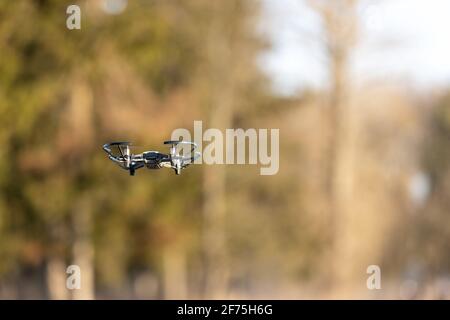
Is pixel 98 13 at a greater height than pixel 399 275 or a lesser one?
greater

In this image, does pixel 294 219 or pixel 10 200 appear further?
pixel 294 219

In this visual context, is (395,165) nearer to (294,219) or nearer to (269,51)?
(294,219)

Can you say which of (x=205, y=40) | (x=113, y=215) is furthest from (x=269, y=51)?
(x=113, y=215)

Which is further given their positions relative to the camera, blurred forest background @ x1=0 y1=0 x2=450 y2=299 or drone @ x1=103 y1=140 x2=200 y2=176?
blurred forest background @ x1=0 y1=0 x2=450 y2=299

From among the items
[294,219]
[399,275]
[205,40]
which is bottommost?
[399,275]

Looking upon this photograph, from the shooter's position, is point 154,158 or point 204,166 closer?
point 154,158

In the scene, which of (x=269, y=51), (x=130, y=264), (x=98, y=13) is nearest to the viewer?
(x=98, y=13)

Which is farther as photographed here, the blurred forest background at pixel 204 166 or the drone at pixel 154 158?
the blurred forest background at pixel 204 166

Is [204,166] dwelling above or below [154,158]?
below
